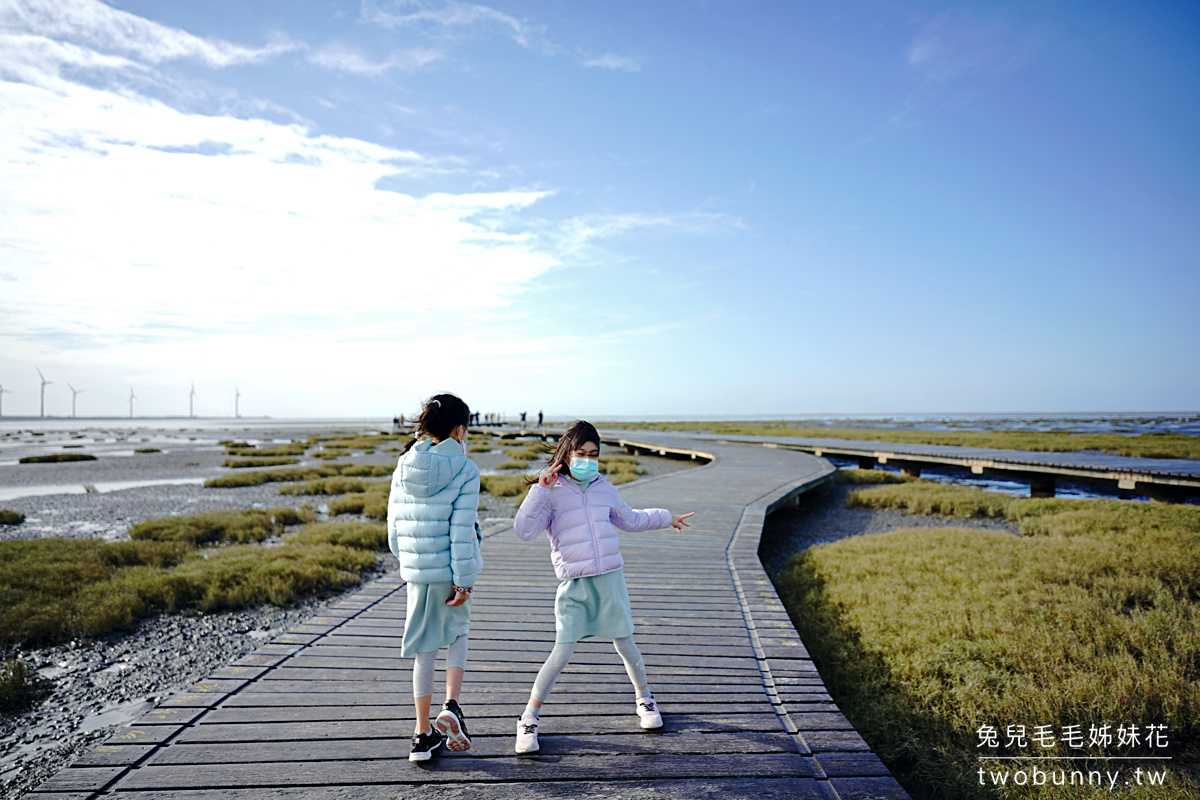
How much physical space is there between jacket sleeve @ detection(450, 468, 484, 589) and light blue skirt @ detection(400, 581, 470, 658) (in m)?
0.12

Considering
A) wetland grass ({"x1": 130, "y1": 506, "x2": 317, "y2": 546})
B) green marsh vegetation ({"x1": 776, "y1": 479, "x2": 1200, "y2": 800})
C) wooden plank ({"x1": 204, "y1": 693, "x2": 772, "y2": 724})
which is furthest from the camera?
wetland grass ({"x1": 130, "y1": 506, "x2": 317, "y2": 546})

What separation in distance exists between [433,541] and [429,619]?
410 mm

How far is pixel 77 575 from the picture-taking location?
8148 millimetres

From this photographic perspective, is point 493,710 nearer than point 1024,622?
Yes

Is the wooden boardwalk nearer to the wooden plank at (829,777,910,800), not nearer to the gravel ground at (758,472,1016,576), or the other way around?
the gravel ground at (758,472,1016,576)

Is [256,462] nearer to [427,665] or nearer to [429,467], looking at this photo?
[427,665]

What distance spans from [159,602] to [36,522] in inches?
353

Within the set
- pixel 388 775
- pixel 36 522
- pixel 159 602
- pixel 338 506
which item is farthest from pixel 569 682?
pixel 36 522

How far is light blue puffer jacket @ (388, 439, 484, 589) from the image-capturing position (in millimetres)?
2855

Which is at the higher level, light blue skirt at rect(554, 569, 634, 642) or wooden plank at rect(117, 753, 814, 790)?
light blue skirt at rect(554, 569, 634, 642)

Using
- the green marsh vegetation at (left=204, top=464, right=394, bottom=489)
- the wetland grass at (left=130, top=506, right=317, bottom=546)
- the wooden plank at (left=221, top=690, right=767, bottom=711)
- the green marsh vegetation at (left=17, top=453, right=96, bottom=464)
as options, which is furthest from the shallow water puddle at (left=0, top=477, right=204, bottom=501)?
the wooden plank at (left=221, top=690, right=767, bottom=711)

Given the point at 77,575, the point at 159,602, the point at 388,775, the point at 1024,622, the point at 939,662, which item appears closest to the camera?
the point at 388,775

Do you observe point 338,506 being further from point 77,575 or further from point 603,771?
point 603,771

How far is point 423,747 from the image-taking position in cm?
287
